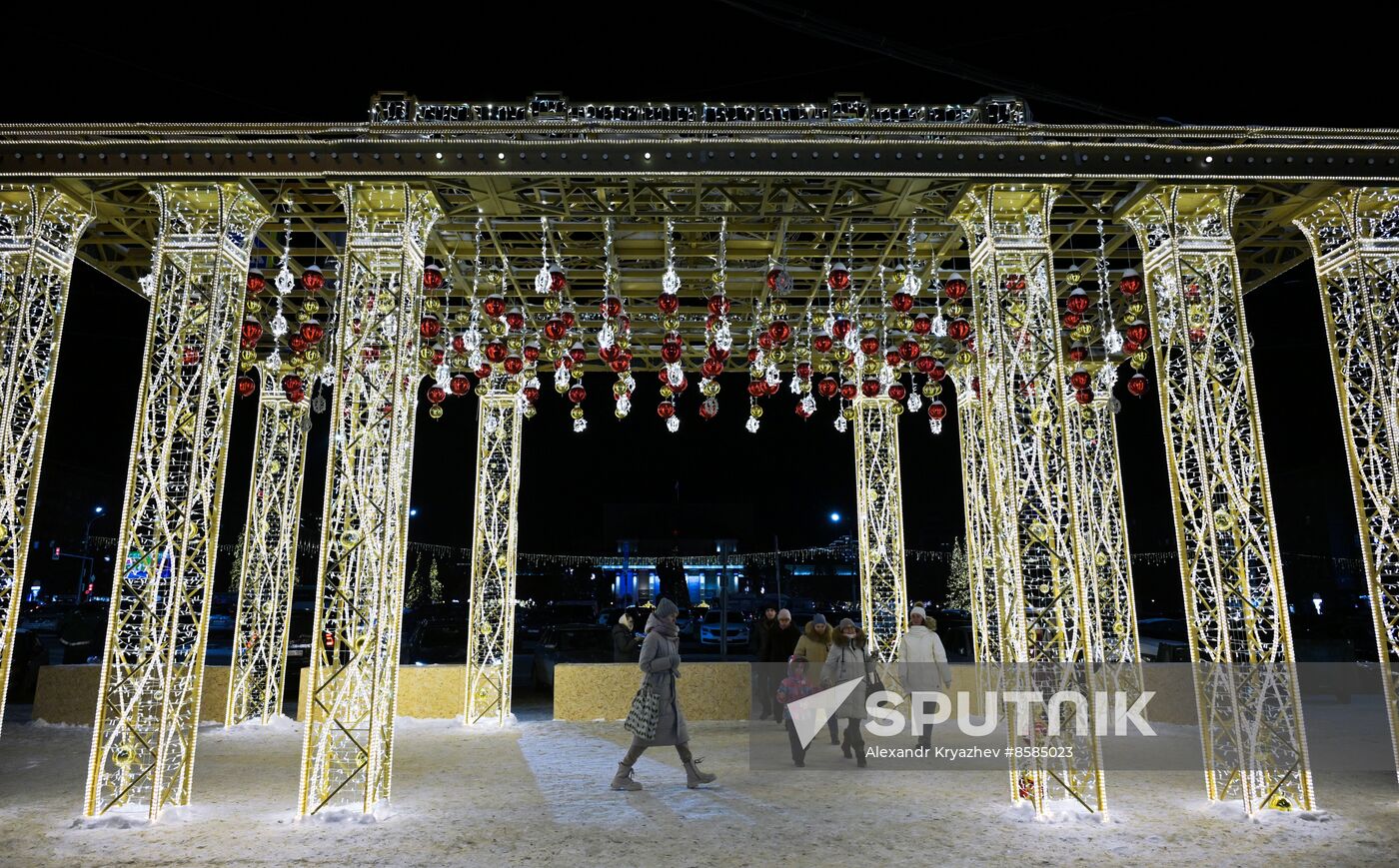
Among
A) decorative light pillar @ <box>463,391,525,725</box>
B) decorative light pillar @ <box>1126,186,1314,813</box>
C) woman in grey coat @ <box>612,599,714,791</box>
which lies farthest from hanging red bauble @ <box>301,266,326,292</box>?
decorative light pillar @ <box>1126,186,1314,813</box>

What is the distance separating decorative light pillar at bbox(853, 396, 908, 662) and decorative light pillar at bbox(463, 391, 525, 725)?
16.2ft

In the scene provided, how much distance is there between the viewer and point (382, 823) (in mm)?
5875

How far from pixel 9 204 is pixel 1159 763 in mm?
11483

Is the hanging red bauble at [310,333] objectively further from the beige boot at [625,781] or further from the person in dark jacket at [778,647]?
the person in dark jacket at [778,647]

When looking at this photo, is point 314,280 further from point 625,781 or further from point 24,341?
point 625,781

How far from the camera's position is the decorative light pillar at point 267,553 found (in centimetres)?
1077

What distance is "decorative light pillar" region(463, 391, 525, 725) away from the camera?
1107cm

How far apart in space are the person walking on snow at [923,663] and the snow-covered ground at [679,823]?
875mm

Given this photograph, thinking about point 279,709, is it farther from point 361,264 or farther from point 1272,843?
point 1272,843

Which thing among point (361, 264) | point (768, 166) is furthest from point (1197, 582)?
point (361, 264)

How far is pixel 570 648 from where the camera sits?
14.2m

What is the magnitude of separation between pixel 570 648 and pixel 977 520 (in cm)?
761

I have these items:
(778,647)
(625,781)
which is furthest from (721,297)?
(778,647)

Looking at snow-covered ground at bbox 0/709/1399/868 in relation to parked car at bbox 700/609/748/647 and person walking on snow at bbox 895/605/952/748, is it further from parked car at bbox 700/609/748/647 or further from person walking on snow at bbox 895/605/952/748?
parked car at bbox 700/609/748/647
